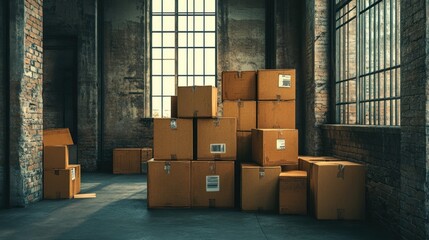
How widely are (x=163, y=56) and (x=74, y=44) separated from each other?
212cm

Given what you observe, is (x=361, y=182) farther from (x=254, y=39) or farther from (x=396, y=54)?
(x=254, y=39)

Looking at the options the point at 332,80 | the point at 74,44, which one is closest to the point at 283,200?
the point at 332,80

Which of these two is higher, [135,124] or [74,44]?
[74,44]

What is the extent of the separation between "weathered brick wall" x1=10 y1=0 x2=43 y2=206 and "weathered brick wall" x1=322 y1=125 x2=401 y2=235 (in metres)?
4.50

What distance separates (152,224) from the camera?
4.82 meters

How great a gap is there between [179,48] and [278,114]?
203 inches

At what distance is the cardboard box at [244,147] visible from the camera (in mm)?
6196

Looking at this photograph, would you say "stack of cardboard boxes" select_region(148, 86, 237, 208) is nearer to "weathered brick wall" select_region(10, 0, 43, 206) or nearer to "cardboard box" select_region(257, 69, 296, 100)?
"cardboard box" select_region(257, 69, 296, 100)

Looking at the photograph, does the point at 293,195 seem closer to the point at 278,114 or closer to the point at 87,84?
the point at 278,114

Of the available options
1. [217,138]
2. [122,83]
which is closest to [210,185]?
[217,138]

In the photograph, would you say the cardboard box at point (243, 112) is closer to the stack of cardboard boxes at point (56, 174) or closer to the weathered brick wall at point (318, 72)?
the weathered brick wall at point (318, 72)

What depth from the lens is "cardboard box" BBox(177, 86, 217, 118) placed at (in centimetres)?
574

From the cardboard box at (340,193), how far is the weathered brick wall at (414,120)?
97cm

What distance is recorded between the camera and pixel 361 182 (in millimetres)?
5047
